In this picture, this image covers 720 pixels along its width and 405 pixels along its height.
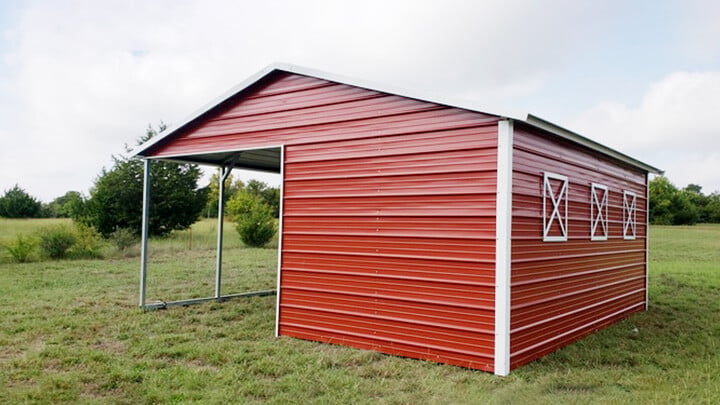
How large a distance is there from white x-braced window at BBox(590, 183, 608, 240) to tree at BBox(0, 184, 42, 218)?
3351 centimetres

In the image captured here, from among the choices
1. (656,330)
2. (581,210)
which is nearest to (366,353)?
(581,210)

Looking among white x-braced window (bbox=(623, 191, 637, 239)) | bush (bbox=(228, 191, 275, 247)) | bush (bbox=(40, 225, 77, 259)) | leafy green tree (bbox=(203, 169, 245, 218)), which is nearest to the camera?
white x-braced window (bbox=(623, 191, 637, 239))

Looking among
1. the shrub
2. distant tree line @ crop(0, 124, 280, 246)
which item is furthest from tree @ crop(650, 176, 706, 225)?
the shrub

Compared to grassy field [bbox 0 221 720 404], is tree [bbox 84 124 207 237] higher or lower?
higher

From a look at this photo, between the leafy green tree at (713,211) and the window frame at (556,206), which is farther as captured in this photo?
the leafy green tree at (713,211)

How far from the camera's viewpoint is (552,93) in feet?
34.9

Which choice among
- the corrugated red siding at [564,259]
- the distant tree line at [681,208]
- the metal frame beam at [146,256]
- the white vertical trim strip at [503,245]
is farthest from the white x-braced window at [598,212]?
the distant tree line at [681,208]

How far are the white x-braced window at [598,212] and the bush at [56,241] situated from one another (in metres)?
14.4

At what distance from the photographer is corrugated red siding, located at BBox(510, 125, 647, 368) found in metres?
5.27

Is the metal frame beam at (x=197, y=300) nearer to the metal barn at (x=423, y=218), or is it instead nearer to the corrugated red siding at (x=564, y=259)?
the metal barn at (x=423, y=218)

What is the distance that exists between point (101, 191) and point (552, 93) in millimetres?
17254

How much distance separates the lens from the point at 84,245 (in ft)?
52.5

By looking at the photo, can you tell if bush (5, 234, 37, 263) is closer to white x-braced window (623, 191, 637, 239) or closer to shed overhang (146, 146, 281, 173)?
shed overhang (146, 146, 281, 173)

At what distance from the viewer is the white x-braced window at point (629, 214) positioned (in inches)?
332
